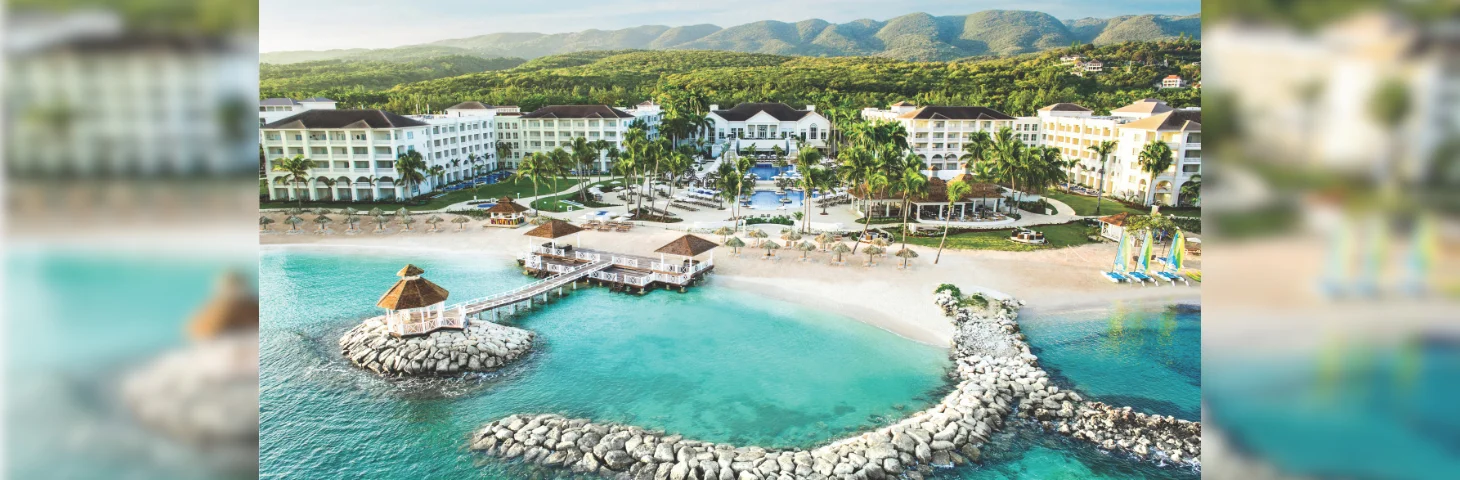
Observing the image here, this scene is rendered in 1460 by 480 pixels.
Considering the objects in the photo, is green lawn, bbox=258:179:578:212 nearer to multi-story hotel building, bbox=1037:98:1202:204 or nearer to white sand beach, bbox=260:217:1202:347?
white sand beach, bbox=260:217:1202:347

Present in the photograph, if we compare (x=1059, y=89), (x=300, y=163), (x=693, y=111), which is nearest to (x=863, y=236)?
(x=300, y=163)

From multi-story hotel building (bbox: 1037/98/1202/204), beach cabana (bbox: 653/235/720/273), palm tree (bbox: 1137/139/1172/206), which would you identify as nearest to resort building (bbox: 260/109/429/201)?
beach cabana (bbox: 653/235/720/273)

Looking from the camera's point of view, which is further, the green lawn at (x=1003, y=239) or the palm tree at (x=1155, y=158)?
the palm tree at (x=1155, y=158)

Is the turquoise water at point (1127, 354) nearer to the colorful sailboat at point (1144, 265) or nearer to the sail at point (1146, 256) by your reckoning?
the colorful sailboat at point (1144, 265)

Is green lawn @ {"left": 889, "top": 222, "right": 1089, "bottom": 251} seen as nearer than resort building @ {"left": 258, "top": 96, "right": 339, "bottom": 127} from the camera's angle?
Yes

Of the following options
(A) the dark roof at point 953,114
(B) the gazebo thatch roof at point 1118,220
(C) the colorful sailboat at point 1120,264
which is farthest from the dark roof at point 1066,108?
(C) the colorful sailboat at point 1120,264

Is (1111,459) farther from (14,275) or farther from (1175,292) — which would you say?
(14,275)
